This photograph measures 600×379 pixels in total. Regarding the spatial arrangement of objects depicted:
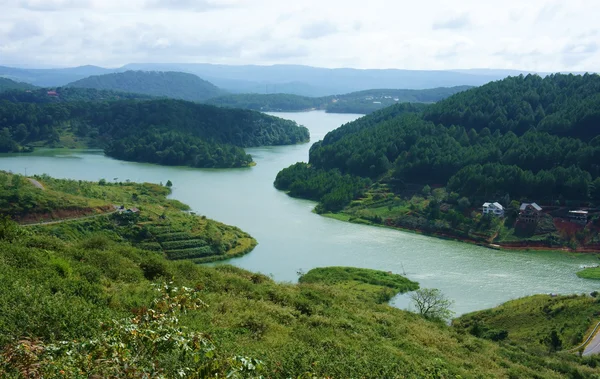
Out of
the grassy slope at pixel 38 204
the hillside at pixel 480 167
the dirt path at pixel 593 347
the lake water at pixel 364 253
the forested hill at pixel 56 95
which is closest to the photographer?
the dirt path at pixel 593 347

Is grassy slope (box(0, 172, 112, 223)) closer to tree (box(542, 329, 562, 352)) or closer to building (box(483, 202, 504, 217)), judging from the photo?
tree (box(542, 329, 562, 352))

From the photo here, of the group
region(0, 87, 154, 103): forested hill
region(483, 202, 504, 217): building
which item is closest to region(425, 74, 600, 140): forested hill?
region(483, 202, 504, 217): building

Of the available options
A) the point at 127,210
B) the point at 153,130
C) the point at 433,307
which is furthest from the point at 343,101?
the point at 433,307

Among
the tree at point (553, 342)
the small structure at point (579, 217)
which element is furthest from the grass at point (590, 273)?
the tree at point (553, 342)

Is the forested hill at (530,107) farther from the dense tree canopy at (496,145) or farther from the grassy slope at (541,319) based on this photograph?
the grassy slope at (541,319)

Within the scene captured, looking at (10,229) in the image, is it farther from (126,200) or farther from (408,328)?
(126,200)

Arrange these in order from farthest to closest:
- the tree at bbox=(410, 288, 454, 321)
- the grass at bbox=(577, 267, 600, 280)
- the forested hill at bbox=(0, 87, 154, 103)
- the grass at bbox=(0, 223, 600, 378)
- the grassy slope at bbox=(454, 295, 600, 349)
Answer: the forested hill at bbox=(0, 87, 154, 103), the grass at bbox=(577, 267, 600, 280), the tree at bbox=(410, 288, 454, 321), the grassy slope at bbox=(454, 295, 600, 349), the grass at bbox=(0, 223, 600, 378)

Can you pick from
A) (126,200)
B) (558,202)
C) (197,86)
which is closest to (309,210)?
(126,200)
